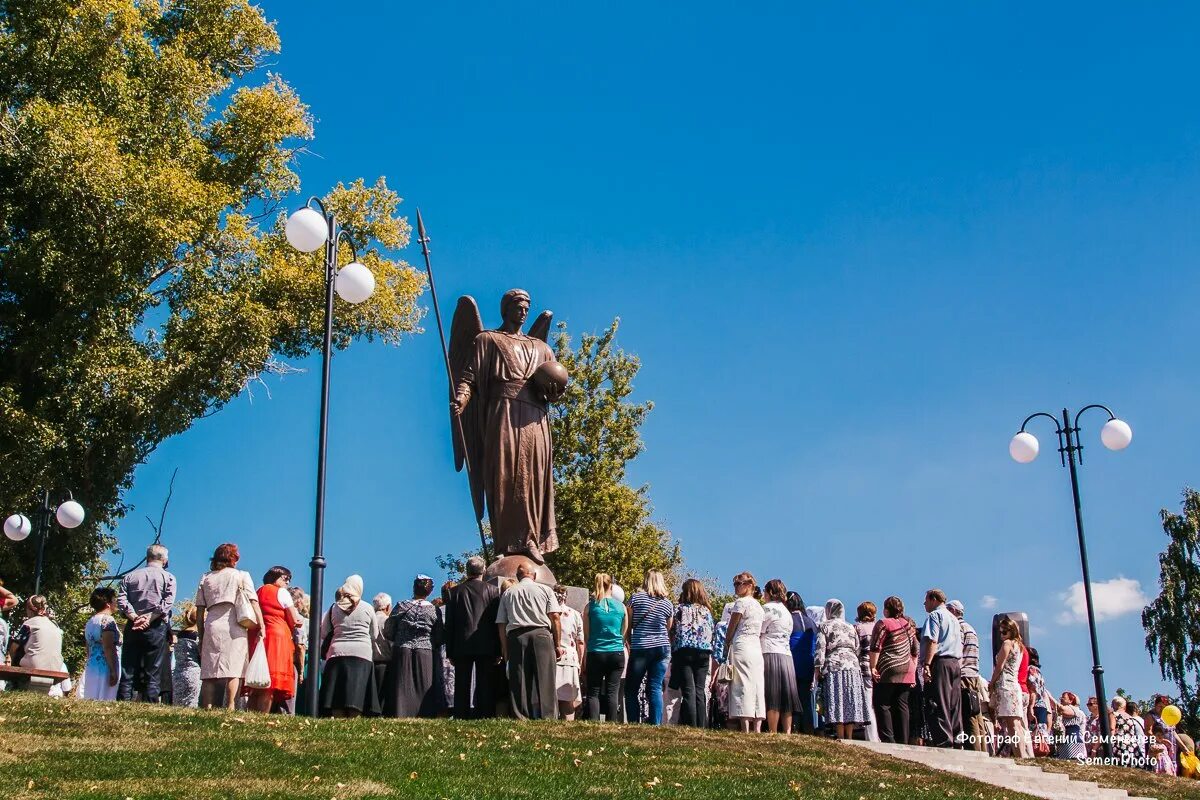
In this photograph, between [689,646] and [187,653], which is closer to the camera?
[689,646]

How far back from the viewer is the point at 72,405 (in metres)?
23.6


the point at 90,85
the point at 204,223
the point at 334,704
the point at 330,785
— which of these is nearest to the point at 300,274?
the point at 204,223

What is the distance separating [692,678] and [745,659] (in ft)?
1.91

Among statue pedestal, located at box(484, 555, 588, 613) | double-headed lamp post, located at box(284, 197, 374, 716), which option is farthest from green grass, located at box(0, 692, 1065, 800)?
statue pedestal, located at box(484, 555, 588, 613)

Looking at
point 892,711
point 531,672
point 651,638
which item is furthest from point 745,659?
point 531,672

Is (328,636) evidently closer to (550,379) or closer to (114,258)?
(550,379)

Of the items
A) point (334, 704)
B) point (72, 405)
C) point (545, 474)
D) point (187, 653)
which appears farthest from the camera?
point (72, 405)

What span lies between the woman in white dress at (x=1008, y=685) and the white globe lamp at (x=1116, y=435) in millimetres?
5595

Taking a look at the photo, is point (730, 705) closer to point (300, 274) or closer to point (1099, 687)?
point (1099, 687)

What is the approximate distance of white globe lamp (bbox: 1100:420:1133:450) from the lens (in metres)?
19.4

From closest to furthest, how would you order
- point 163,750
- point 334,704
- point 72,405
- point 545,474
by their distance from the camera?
1. point 163,750
2. point 334,704
3. point 545,474
4. point 72,405

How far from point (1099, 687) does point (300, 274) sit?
1677 cm

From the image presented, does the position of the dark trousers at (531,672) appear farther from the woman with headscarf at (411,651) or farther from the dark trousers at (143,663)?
the dark trousers at (143,663)

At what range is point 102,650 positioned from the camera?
14.3m
